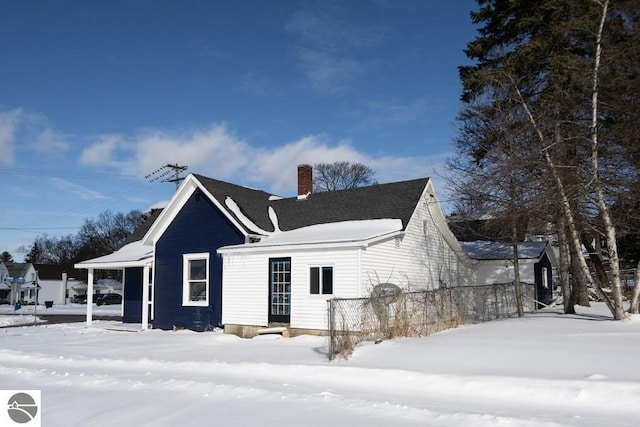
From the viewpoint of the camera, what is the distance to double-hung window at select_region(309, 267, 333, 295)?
17.0 meters

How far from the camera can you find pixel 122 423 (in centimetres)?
736

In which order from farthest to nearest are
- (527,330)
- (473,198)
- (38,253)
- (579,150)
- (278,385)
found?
1. (38,253)
2. (473,198)
3. (579,150)
4. (527,330)
5. (278,385)

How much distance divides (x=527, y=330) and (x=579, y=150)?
24.1ft

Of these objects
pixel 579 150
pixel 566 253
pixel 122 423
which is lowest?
pixel 122 423

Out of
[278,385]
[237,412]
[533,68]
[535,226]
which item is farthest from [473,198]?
Answer: [237,412]

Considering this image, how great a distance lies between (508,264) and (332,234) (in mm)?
11857

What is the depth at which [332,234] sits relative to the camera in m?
18.1

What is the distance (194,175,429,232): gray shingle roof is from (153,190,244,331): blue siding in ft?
3.10

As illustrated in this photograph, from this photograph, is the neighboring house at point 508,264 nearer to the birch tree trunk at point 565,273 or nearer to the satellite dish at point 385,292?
the birch tree trunk at point 565,273

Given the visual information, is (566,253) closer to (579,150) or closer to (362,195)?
(579,150)

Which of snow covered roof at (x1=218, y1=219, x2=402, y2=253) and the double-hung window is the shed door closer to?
snow covered roof at (x1=218, y1=219, x2=402, y2=253)

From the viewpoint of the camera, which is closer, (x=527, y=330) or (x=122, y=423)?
(x=122, y=423)

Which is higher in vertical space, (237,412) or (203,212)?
(203,212)

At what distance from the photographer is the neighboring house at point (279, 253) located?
671 inches
